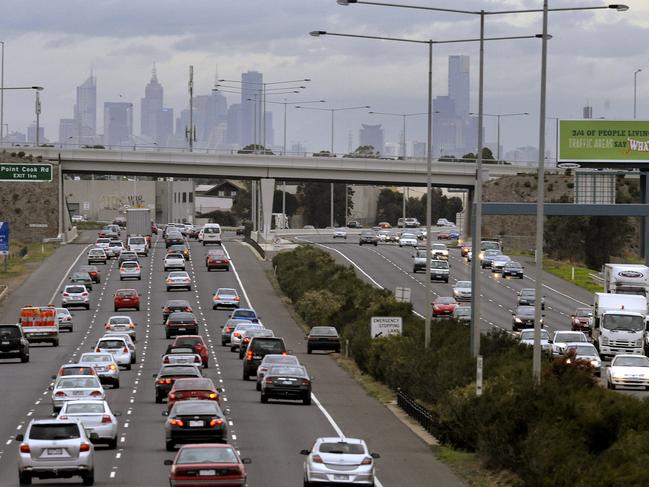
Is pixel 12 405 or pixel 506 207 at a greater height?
pixel 506 207

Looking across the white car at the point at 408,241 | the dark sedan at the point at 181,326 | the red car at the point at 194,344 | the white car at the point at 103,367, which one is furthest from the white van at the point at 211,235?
the white car at the point at 103,367

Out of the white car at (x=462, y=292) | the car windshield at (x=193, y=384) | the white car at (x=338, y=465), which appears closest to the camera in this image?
the white car at (x=338, y=465)

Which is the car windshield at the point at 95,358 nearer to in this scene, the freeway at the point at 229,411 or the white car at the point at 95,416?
the freeway at the point at 229,411

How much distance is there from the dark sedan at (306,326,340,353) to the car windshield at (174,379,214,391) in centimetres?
2597

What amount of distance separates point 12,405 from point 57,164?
84290 millimetres

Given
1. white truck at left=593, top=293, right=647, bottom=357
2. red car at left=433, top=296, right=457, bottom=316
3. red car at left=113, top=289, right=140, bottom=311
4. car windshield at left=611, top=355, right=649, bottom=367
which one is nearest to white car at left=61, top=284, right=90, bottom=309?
red car at left=113, top=289, right=140, bottom=311

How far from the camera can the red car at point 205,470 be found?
24.8 metres

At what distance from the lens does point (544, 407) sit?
96.6ft

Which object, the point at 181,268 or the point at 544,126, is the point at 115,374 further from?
the point at 181,268

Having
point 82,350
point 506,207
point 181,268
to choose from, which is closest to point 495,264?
point 181,268

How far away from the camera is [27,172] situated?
108562 mm

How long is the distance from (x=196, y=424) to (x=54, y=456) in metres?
4.81

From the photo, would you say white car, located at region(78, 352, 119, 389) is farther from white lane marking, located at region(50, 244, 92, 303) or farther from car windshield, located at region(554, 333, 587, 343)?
white lane marking, located at region(50, 244, 92, 303)

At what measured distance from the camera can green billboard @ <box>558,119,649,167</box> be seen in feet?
258
